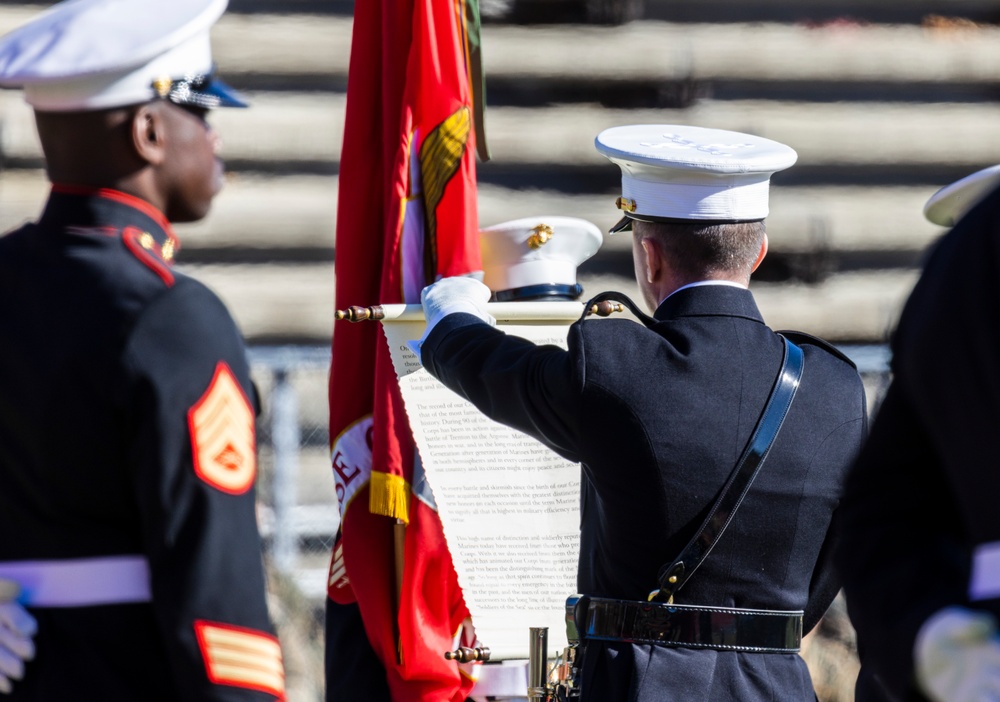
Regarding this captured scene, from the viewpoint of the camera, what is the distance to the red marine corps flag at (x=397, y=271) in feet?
10.1

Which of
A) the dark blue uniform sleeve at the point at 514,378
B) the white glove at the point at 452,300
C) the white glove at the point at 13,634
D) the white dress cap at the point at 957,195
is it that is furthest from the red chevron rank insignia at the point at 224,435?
the white dress cap at the point at 957,195

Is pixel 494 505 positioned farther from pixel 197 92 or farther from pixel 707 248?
pixel 197 92

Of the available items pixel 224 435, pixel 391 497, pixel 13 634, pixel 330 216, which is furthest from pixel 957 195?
pixel 330 216

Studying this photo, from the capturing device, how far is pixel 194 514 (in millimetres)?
1923

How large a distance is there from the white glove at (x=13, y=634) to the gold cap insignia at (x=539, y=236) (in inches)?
63.6

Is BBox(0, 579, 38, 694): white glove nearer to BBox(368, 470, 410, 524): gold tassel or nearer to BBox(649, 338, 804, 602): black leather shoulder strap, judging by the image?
BBox(649, 338, 804, 602): black leather shoulder strap

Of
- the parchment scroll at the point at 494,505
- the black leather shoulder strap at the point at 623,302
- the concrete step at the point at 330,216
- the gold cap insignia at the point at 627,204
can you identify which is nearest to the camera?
the black leather shoulder strap at the point at 623,302

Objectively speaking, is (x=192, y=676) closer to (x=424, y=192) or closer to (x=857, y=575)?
(x=857, y=575)

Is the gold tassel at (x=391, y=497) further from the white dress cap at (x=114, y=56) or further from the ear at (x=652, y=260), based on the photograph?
the white dress cap at (x=114, y=56)

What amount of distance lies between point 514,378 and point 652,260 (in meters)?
0.41

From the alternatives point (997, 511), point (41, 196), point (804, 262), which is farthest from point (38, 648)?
point (804, 262)

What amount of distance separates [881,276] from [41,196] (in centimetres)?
384

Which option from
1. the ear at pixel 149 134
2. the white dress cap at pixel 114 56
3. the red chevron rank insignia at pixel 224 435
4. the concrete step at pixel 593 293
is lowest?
the concrete step at pixel 593 293

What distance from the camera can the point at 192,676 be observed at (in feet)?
6.24
